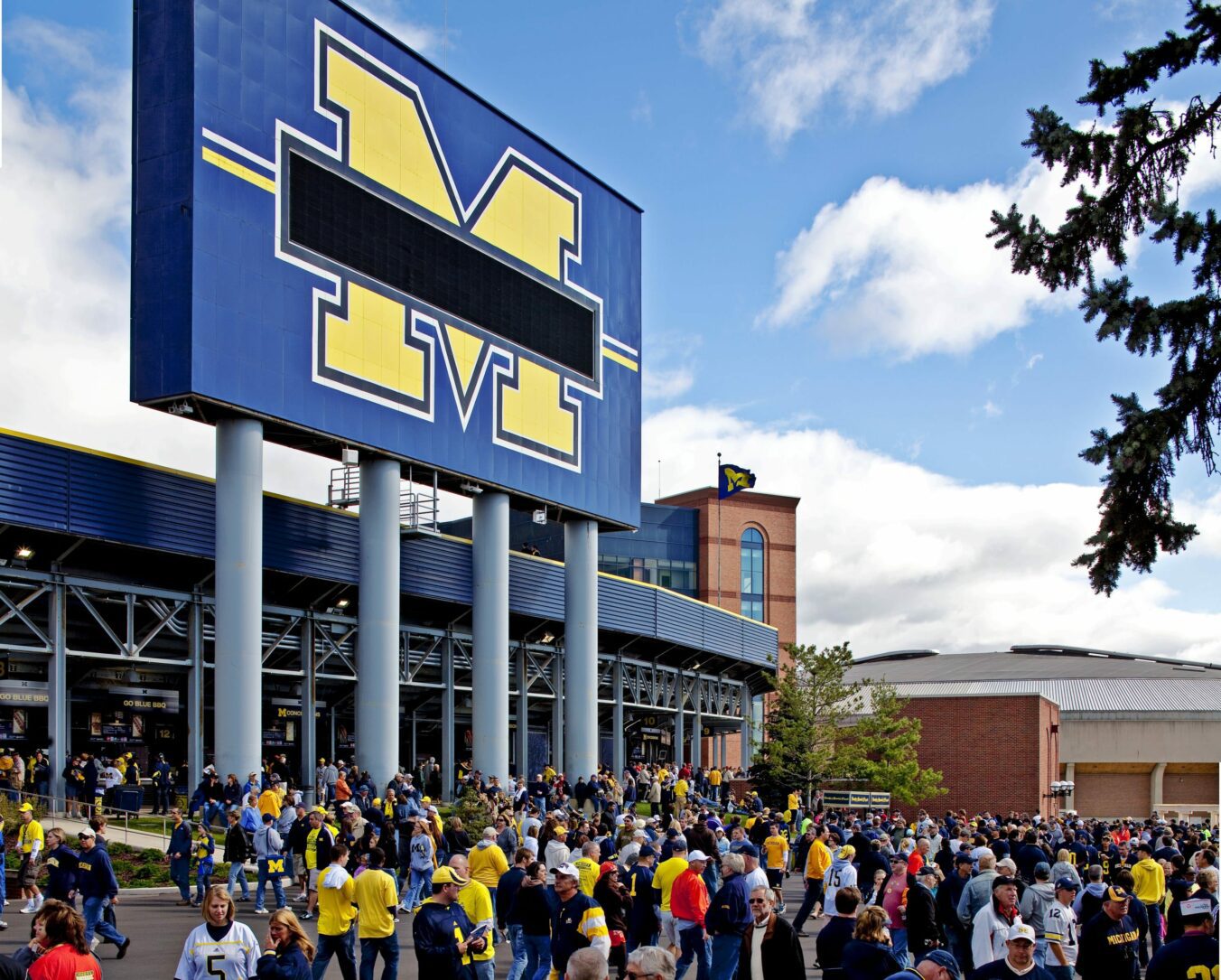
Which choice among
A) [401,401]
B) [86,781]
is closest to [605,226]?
[401,401]

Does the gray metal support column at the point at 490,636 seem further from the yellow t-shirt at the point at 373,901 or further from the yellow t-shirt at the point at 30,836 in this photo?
the yellow t-shirt at the point at 373,901

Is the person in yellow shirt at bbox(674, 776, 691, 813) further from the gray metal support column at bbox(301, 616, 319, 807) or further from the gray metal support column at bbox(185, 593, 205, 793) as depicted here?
the gray metal support column at bbox(185, 593, 205, 793)

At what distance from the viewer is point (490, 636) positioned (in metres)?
40.8

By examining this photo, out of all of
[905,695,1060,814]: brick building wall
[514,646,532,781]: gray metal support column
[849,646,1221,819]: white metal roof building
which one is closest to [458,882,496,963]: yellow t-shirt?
[514,646,532,781]: gray metal support column

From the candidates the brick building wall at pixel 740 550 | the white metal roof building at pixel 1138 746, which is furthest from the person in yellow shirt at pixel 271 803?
the brick building wall at pixel 740 550

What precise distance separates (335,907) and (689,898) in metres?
3.90

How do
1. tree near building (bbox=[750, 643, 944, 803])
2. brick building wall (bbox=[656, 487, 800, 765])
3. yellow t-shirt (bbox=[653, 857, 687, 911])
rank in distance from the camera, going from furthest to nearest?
brick building wall (bbox=[656, 487, 800, 765]) < tree near building (bbox=[750, 643, 944, 803]) < yellow t-shirt (bbox=[653, 857, 687, 911])

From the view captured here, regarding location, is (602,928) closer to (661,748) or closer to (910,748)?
(910,748)

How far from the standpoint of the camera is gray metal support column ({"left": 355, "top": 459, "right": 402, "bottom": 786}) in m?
35.7

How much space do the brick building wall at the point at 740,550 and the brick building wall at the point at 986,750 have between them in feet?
84.7

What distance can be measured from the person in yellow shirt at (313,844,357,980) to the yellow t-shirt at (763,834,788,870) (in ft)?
41.6

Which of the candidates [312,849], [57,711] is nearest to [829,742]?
[57,711]

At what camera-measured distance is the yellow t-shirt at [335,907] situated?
1455cm

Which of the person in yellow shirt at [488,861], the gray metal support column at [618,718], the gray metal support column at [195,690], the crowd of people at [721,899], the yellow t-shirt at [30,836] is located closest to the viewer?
the crowd of people at [721,899]
